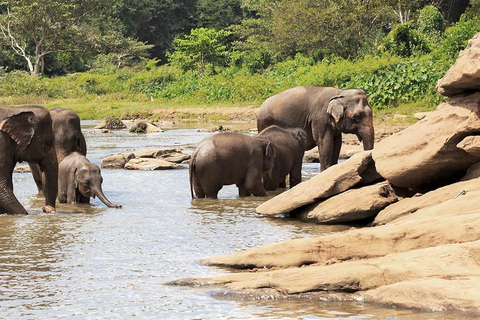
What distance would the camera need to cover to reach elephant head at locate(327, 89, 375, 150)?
13.5 meters

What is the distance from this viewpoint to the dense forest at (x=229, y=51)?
27875 millimetres

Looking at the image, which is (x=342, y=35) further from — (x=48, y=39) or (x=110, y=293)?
(x=110, y=293)

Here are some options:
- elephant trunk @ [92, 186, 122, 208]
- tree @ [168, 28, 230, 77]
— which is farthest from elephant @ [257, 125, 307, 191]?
tree @ [168, 28, 230, 77]

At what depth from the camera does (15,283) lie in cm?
695

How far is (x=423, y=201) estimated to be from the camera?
8.95 metres

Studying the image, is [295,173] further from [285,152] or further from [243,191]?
[243,191]

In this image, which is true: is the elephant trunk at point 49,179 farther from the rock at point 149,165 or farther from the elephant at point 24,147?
the rock at point 149,165

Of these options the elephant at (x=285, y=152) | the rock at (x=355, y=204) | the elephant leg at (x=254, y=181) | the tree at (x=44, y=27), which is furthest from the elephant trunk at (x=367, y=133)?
the tree at (x=44, y=27)

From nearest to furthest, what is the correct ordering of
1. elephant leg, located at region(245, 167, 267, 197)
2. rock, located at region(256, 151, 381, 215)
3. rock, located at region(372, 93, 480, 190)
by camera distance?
1. rock, located at region(372, 93, 480, 190)
2. rock, located at region(256, 151, 381, 215)
3. elephant leg, located at region(245, 167, 267, 197)

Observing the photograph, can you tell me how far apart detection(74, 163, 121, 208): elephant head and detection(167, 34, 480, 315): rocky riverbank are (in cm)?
265

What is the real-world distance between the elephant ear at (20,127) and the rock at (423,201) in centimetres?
468

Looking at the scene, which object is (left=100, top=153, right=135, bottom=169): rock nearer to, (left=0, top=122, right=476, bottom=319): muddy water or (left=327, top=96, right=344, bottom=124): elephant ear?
(left=0, top=122, right=476, bottom=319): muddy water

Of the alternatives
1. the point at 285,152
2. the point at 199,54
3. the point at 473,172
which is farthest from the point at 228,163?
the point at 199,54

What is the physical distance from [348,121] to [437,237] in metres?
6.94
